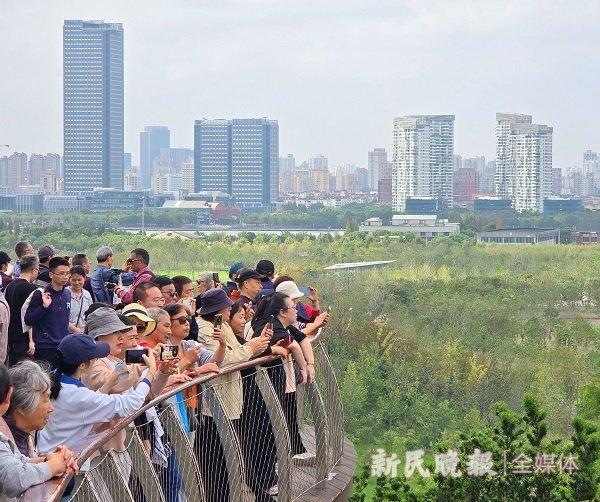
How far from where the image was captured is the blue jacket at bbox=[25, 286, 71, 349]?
28.2ft

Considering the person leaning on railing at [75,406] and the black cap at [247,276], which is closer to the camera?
the person leaning on railing at [75,406]

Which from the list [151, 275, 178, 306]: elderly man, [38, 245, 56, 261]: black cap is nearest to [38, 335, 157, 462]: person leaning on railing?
[151, 275, 178, 306]: elderly man

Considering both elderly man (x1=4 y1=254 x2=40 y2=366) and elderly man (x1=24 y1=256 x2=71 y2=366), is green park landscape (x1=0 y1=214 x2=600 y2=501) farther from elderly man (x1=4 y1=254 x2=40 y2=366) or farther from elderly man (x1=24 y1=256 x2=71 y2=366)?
elderly man (x1=4 y1=254 x2=40 y2=366)

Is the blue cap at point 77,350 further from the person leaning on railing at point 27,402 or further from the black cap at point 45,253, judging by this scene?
the black cap at point 45,253

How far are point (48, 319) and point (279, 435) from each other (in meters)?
2.56

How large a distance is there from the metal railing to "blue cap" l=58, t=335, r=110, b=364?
272 millimetres

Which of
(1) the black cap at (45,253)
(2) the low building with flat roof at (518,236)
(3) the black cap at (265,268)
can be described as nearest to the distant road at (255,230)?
(2) the low building with flat roof at (518,236)

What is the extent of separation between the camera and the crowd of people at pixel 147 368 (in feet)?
15.1

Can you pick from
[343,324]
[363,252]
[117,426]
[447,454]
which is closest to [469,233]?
[363,252]

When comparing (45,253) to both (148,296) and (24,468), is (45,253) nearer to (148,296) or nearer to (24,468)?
(148,296)

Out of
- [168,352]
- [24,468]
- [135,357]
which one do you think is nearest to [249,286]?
[168,352]

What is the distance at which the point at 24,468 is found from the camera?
424 centimetres

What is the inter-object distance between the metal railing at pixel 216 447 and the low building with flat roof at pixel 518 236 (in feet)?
371

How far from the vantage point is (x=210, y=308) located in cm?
708
